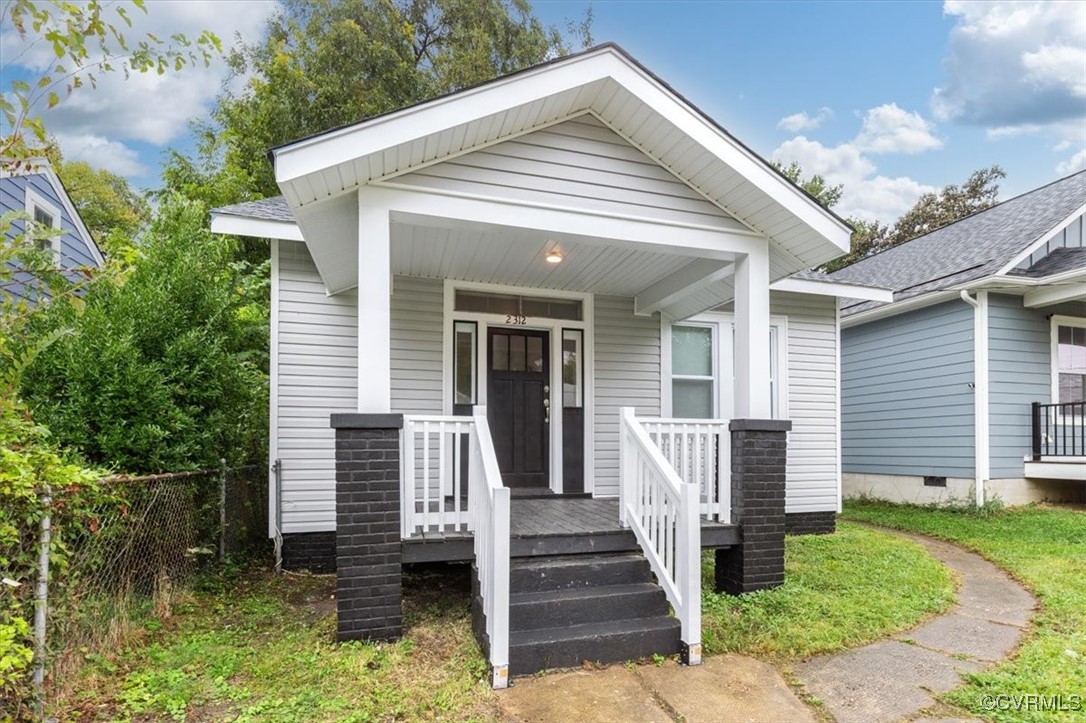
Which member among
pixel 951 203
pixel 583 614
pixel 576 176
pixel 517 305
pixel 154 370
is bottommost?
pixel 583 614

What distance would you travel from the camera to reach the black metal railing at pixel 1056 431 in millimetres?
8547

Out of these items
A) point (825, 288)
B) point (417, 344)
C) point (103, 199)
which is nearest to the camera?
point (417, 344)

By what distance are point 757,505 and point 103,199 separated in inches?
988

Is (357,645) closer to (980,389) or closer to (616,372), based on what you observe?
(616,372)

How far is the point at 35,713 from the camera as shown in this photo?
8.18 ft

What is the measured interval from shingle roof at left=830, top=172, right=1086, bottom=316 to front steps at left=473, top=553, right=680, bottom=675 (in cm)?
753

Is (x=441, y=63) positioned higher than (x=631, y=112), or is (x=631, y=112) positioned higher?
(x=441, y=63)

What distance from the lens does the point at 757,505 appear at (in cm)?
459

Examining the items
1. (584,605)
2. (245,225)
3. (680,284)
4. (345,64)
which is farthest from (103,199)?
(584,605)

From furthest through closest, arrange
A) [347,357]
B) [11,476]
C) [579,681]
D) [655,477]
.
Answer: [347,357], [655,477], [579,681], [11,476]

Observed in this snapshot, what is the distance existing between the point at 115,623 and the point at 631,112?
4695mm

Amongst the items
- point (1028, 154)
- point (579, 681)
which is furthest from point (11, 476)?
point (1028, 154)

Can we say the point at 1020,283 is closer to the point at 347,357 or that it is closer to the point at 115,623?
the point at 347,357

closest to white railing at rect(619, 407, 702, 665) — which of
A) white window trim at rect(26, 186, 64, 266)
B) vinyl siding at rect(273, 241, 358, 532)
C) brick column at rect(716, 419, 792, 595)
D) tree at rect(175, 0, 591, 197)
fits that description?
brick column at rect(716, 419, 792, 595)
